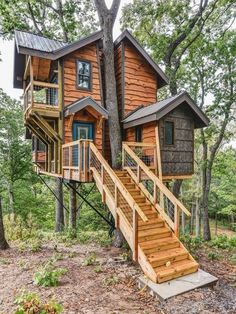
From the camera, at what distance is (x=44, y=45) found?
391 inches

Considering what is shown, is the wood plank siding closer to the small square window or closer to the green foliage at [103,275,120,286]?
the small square window

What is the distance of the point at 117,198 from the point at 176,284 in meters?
2.70

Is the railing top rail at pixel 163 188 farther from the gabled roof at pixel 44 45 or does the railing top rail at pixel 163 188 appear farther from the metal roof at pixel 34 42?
the metal roof at pixel 34 42

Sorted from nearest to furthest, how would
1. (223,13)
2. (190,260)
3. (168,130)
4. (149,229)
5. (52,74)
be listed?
(190,260) → (149,229) → (168,130) → (52,74) → (223,13)

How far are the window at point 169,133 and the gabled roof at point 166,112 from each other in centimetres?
74

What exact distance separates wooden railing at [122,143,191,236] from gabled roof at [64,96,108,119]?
1824 mm

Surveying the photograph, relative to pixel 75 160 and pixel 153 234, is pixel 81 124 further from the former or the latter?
pixel 153 234

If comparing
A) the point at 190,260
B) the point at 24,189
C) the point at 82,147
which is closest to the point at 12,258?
the point at 82,147

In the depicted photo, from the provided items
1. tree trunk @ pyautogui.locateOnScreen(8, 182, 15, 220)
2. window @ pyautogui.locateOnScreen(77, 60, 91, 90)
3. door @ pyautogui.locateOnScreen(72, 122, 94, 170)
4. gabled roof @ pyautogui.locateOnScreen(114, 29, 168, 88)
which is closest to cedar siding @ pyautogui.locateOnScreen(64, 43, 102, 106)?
window @ pyautogui.locateOnScreen(77, 60, 91, 90)

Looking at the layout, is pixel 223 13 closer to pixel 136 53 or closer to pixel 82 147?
pixel 136 53

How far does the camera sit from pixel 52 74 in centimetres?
1124

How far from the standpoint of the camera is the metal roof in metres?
9.19

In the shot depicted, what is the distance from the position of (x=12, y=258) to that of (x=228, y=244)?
30.7 ft

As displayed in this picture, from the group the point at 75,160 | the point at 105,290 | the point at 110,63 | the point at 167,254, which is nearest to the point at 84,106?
the point at 75,160
